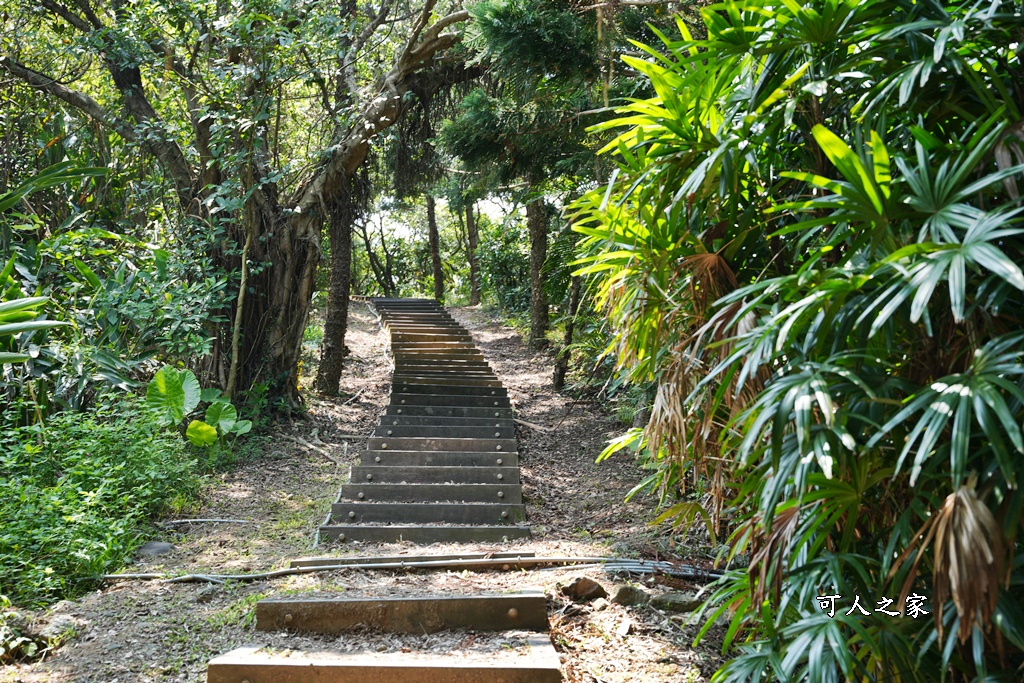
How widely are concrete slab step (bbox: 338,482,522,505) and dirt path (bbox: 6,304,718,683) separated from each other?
27 cm

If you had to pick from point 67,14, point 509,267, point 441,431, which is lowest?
point 441,431

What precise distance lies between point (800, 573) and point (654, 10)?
16.8ft

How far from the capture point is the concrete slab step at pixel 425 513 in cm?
571

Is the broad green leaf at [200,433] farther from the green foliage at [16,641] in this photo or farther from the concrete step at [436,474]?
the green foliage at [16,641]

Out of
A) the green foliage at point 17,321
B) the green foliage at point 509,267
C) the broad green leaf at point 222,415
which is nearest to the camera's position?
the green foliage at point 17,321

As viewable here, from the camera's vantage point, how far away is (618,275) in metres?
2.82

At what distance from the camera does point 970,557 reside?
151 centimetres

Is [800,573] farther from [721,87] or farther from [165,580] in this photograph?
[165,580]

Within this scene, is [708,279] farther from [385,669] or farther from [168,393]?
[168,393]

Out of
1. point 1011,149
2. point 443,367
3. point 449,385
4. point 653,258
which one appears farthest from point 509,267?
point 1011,149

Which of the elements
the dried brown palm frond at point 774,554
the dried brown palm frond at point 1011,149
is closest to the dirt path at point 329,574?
the dried brown palm frond at point 774,554

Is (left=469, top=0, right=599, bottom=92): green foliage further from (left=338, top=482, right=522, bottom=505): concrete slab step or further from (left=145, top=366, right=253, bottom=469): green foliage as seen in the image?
(left=145, top=366, right=253, bottom=469): green foliage

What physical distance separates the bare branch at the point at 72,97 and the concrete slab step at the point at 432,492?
4.42m

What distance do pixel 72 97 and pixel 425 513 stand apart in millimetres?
5564
